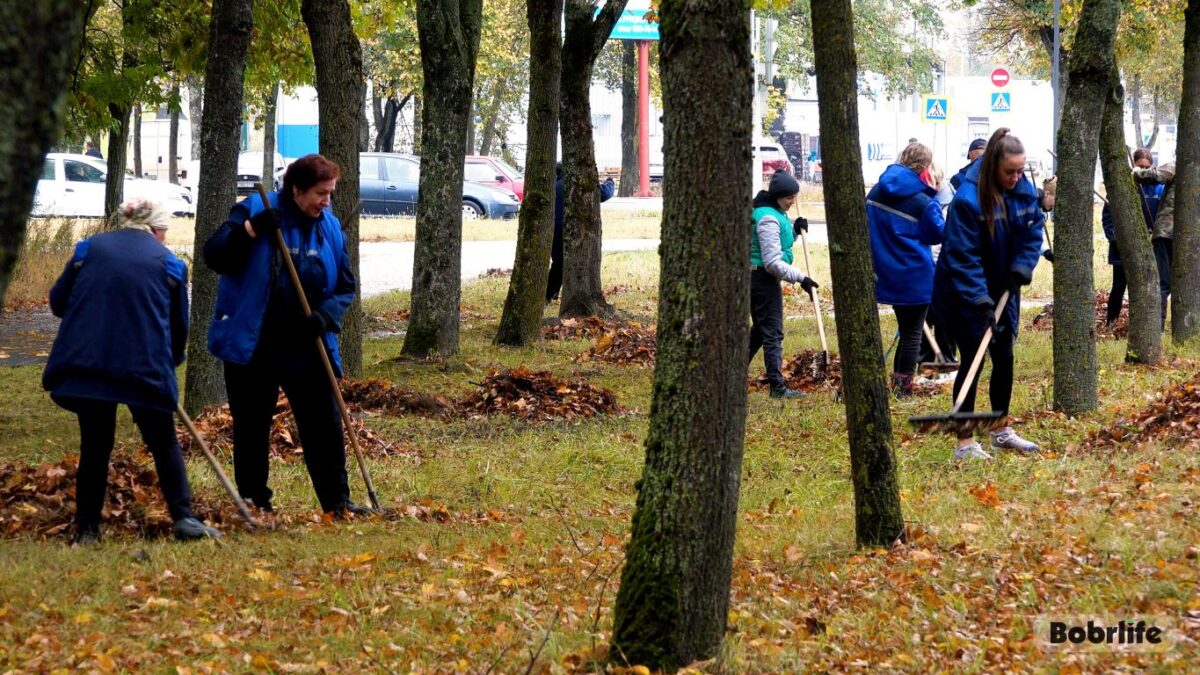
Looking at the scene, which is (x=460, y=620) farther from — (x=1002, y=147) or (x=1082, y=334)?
(x=1082, y=334)

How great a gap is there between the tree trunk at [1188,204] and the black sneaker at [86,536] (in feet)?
33.3

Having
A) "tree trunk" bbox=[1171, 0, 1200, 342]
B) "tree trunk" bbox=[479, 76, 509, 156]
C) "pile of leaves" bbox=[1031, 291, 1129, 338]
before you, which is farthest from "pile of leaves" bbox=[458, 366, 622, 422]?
"tree trunk" bbox=[479, 76, 509, 156]

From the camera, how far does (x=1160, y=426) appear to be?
8.53 metres

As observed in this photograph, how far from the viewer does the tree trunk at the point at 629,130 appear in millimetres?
44562

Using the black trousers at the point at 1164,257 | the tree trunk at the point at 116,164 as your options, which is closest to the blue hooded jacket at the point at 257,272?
the black trousers at the point at 1164,257

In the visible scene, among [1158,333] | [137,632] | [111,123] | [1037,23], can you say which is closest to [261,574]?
[137,632]

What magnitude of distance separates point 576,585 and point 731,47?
104 inches

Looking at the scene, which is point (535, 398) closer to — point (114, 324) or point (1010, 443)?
point (1010, 443)

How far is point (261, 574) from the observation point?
19.9 feet

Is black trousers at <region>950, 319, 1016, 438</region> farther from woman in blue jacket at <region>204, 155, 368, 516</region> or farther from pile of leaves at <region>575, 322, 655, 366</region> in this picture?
pile of leaves at <region>575, 322, 655, 366</region>

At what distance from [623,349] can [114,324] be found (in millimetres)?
8175

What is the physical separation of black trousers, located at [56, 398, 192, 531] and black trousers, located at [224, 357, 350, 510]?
1.77 ft

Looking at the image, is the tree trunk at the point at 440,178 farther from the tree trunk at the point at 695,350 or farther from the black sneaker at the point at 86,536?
the tree trunk at the point at 695,350

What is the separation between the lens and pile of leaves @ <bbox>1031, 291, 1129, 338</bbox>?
15.3m
